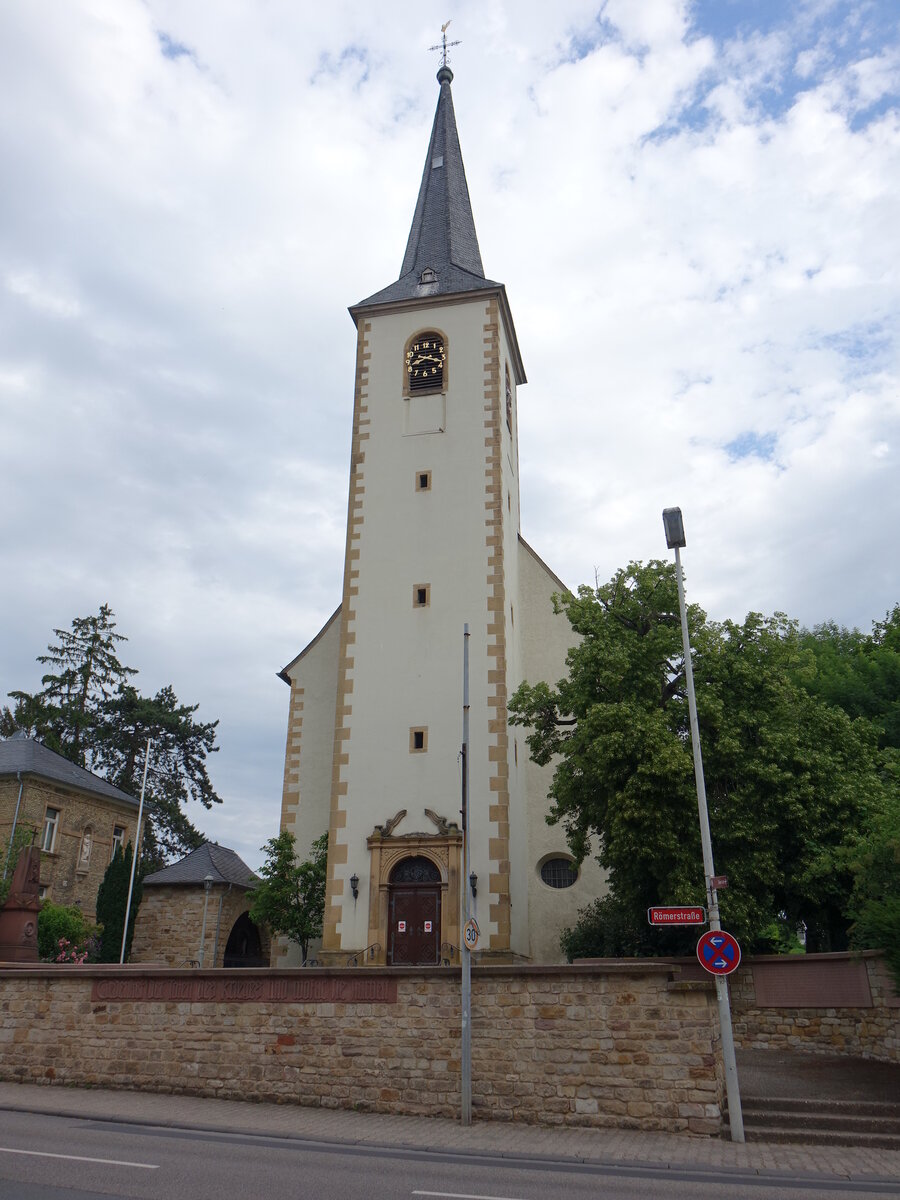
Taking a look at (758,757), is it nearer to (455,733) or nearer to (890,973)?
(890,973)

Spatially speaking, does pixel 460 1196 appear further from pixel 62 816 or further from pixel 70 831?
pixel 70 831

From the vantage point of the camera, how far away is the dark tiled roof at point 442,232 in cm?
2772

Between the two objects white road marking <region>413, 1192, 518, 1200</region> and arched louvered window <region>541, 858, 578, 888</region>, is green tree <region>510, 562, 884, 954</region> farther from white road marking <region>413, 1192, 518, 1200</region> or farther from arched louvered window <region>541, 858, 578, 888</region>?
white road marking <region>413, 1192, 518, 1200</region>

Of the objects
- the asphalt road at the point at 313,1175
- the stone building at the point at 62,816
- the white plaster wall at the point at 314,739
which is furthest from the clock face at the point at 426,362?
the asphalt road at the point at 313,1175

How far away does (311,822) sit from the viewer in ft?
80.9

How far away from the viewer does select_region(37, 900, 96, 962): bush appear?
2889 centimetres

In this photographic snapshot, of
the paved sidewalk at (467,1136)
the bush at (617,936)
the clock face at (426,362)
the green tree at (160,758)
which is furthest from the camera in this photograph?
the green tree at (160,758)

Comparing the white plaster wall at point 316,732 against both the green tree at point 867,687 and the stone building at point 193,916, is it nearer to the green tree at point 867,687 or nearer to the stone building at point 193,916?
the stone building at point 193,916

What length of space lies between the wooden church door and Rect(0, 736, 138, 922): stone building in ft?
54.8

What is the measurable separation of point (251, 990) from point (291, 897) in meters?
9.41

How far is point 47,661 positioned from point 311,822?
31.2 metres

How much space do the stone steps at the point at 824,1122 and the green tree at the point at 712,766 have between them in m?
4.90

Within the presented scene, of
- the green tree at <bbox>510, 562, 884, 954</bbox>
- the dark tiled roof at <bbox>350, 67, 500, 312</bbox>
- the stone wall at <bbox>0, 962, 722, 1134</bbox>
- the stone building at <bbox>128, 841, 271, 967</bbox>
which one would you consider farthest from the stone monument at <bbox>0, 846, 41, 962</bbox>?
the dark tiled roof at <bbox>350, 67, 500, 312</bbox>

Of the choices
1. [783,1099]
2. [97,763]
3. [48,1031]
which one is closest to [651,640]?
[783,1099]
